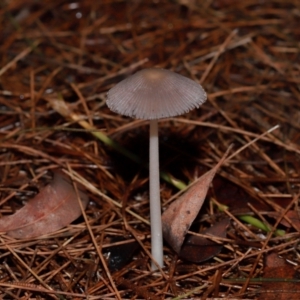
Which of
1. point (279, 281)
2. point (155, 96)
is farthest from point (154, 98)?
point (279, 281)

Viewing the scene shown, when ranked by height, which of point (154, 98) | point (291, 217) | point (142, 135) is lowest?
point (291, 217)

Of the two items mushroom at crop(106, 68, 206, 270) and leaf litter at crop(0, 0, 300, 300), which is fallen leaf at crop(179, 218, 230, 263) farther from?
mushroom at crop(106, 68, 206, 270)

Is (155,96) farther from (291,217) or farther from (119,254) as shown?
(291,217)

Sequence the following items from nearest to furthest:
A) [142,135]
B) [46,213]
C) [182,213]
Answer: [182,213] < [46,213] < [142,135]

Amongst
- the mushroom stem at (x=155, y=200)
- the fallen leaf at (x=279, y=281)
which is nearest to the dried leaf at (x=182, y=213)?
the mushroom stem at (x=155, y=200)

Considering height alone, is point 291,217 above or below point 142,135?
below

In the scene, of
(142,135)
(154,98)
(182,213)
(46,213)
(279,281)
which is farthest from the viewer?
(142,135)

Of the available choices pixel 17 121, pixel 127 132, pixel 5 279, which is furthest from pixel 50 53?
pixel 5 279
